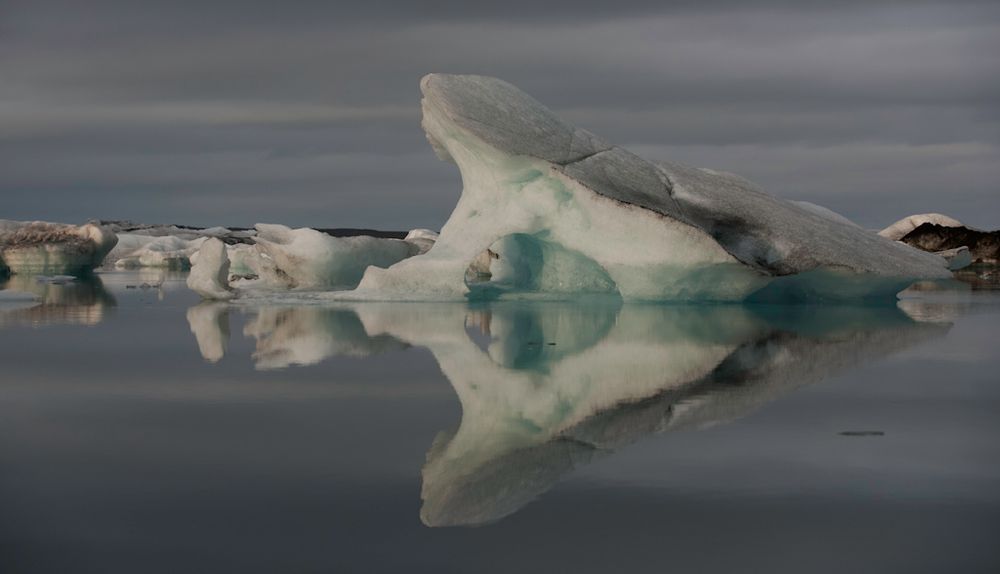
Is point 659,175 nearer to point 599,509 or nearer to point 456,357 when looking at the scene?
point 456,357

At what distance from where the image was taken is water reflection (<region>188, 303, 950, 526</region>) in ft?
13.4

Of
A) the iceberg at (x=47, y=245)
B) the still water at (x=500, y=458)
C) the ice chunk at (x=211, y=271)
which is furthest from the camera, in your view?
the iceberg at (x=47, y=245)

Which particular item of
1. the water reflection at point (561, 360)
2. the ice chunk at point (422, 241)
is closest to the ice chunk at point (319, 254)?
the ice chunk at point (422, 241)

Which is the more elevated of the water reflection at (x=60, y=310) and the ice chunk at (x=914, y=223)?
the ice chunk at (x=914, y=223)

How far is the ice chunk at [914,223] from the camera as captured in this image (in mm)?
42281

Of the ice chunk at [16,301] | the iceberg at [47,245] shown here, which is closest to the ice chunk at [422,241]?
the ice chunk at [16,301]

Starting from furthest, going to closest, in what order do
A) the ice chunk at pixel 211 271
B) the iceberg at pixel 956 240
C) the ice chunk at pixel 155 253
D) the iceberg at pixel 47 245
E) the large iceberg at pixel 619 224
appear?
the ice chunk at pixel 155 253
the iceberg at pixel 956 240
the iceberg at pixel 47 245
the ice chunk at pixel 211 271
the large iceberg at pixel 619 224

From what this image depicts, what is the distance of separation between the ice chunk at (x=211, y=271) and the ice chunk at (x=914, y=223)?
31644mm

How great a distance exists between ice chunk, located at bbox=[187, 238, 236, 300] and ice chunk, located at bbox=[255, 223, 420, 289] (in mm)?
2882

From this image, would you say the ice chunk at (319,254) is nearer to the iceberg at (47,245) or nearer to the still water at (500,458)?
the still water at (500,458)

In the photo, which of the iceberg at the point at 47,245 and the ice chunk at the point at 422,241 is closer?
the ice chunk at the point at 422,241

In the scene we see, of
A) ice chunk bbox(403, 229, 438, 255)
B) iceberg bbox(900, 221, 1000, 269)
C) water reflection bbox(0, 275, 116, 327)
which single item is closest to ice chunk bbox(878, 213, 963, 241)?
iceberg bbox(900, 221, 1000, 269)

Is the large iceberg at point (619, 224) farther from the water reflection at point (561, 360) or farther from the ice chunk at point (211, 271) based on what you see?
the ice chunk at point (211, 271)

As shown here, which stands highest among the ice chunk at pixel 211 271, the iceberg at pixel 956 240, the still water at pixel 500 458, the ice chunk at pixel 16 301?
the iceberg at pixel 956 240
